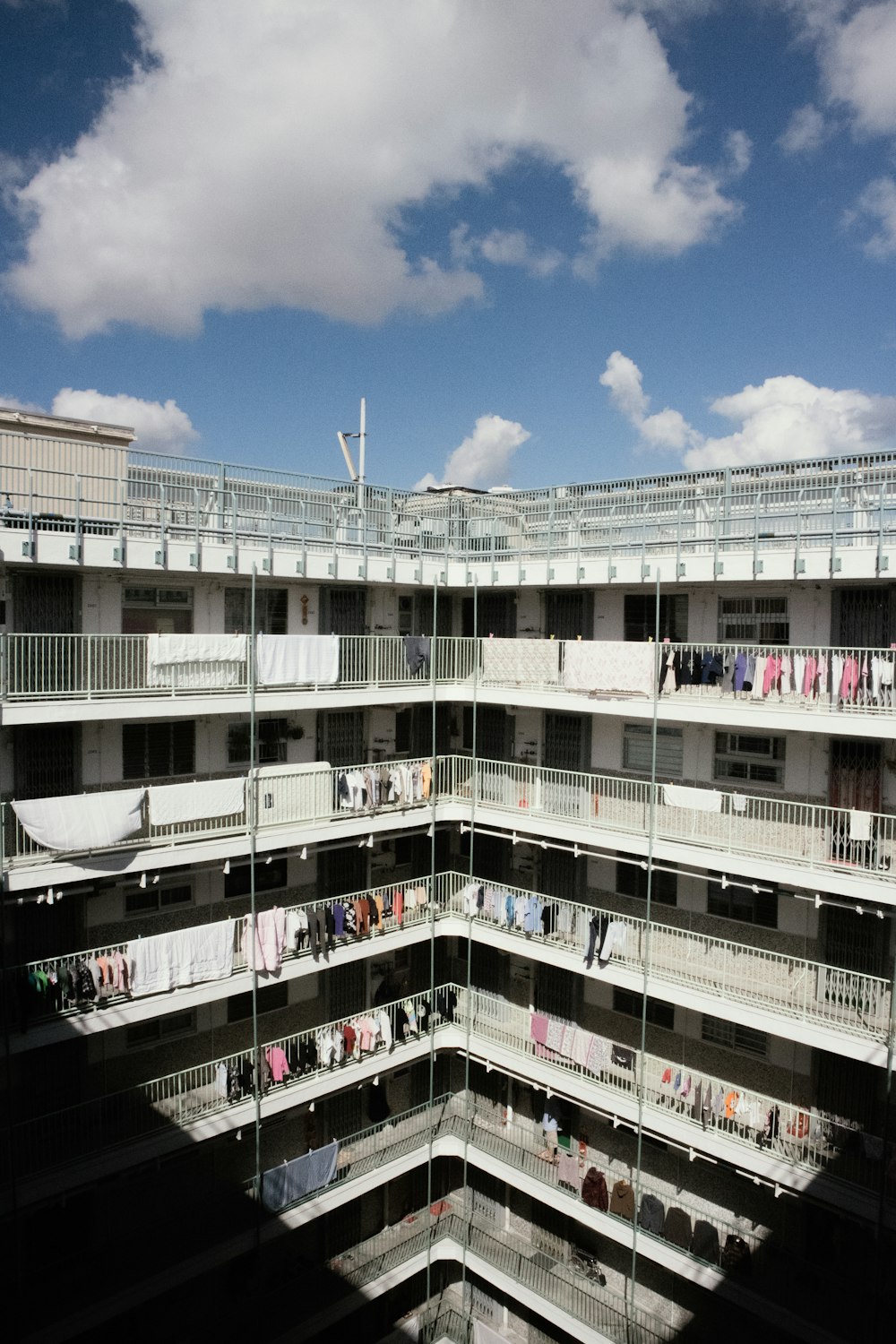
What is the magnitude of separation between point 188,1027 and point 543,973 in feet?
23.5

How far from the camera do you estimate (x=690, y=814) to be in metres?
15.5

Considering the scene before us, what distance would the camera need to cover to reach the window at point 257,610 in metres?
16.0

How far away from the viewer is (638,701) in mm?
15562

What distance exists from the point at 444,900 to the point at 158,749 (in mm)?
6921

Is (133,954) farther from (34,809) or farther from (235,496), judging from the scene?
(235,496)

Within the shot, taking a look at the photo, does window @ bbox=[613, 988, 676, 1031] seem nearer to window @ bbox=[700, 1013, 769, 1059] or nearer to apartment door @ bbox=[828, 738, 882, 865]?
window @ bbox=[700, 1013, 769, 1059]

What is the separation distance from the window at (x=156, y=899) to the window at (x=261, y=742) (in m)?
2.47

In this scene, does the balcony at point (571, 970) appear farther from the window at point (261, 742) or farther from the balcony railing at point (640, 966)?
the window at point (261, 742)

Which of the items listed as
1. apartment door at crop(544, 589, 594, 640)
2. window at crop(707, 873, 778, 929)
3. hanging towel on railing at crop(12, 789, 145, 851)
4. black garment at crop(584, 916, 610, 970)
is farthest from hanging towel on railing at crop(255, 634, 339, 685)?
window at crop(707, 873, 778, 929)

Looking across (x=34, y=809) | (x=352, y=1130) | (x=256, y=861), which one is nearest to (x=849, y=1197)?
(x=352, y=1130)

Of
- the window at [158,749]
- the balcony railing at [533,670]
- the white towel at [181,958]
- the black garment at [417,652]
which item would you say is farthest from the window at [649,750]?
the window at [158,749]

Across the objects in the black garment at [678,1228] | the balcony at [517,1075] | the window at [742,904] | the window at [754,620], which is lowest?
the black garment at [678,1228]

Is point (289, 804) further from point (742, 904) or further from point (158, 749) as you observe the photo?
point (742, 904)

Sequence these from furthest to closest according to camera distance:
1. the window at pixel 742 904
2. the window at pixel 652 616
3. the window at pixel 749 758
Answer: the window at pixel 652 616
the window at pixel 742 904
the window at pixel 749 758
